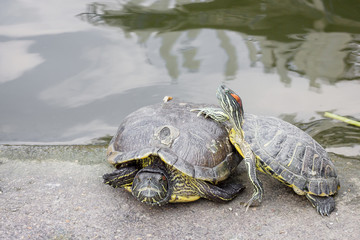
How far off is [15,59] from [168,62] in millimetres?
2350

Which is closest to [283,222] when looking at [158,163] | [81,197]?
[158,163]

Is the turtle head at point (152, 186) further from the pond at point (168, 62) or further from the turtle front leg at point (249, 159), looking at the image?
the pond at point (168, 62)

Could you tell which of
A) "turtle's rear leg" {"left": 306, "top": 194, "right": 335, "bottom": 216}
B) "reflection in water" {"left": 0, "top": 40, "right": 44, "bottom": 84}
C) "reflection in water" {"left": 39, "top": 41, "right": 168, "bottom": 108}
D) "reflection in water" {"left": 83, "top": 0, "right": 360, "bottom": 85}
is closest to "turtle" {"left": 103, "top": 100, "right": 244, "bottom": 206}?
"turtle's rear leg" {"left": 306, "top": 194, "right": 335, "bottom": 216}

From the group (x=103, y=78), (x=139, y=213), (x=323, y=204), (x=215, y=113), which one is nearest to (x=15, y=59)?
(x=103, y=78)

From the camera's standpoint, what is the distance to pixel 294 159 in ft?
11.7

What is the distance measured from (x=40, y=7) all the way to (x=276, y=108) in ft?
15.6

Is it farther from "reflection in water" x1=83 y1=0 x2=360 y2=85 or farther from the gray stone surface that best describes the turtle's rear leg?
"reflection in water" x1=83 y1=0 x2=360 y2=85

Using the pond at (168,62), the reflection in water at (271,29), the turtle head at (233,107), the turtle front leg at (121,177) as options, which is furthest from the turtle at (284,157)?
the reflection in water at (271,29)

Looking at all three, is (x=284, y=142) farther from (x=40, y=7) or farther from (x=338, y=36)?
(x=40, y=7)

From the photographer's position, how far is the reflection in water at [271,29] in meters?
6.40

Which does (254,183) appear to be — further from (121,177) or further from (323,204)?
(121,177)

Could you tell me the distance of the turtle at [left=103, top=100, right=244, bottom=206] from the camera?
11.5 ft

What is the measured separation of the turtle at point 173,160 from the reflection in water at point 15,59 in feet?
9.86

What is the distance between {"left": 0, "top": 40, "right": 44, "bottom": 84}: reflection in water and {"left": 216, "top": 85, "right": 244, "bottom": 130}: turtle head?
364 centimetres
